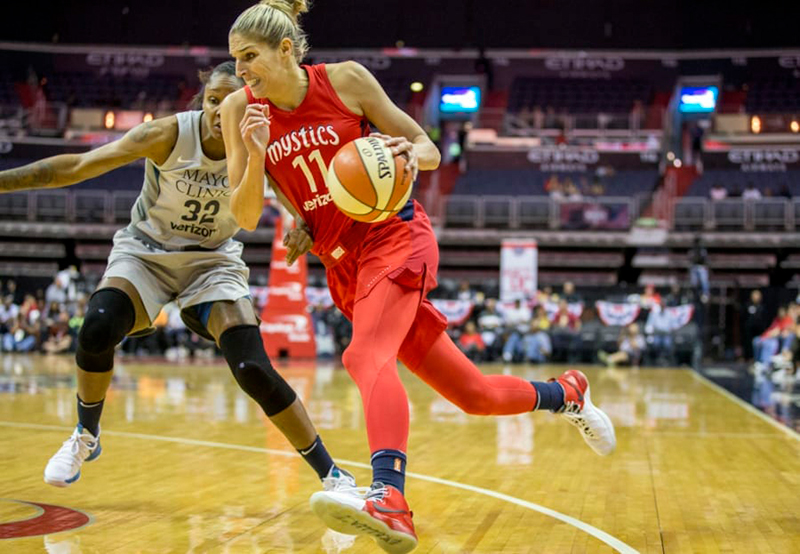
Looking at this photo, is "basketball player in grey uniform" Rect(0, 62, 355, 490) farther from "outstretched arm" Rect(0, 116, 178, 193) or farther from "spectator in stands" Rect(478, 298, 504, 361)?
"spectator in stands" Rect(478, 298, 504, 361)

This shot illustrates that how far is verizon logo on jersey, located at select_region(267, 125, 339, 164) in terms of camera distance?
3.21 metres

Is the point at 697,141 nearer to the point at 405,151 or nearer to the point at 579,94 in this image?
the point at 579,94

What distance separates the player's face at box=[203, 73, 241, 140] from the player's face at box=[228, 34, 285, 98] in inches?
29.9

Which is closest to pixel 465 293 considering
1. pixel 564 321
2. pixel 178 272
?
pixel 564 321

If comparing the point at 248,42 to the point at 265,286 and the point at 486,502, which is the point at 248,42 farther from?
the point at 265,286

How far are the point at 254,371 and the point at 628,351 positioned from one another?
1424 centimetres

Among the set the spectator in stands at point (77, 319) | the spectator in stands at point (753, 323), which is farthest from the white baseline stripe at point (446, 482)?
the spectator in stands at point (753, 323)

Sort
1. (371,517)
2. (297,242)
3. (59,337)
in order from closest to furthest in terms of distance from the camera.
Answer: (371,517), (297,242), (59,337)

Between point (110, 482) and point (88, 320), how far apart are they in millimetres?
988

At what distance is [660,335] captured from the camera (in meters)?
17.4

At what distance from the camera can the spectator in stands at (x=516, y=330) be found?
16.9m

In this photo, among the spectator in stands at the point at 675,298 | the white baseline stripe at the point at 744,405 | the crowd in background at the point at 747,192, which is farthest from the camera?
the crowd in background at the point at 747,192

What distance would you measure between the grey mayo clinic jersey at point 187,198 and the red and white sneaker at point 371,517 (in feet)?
5.53

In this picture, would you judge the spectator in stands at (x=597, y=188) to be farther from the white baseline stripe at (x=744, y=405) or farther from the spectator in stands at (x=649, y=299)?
the white baseline stripe at (x=744, y=405)
